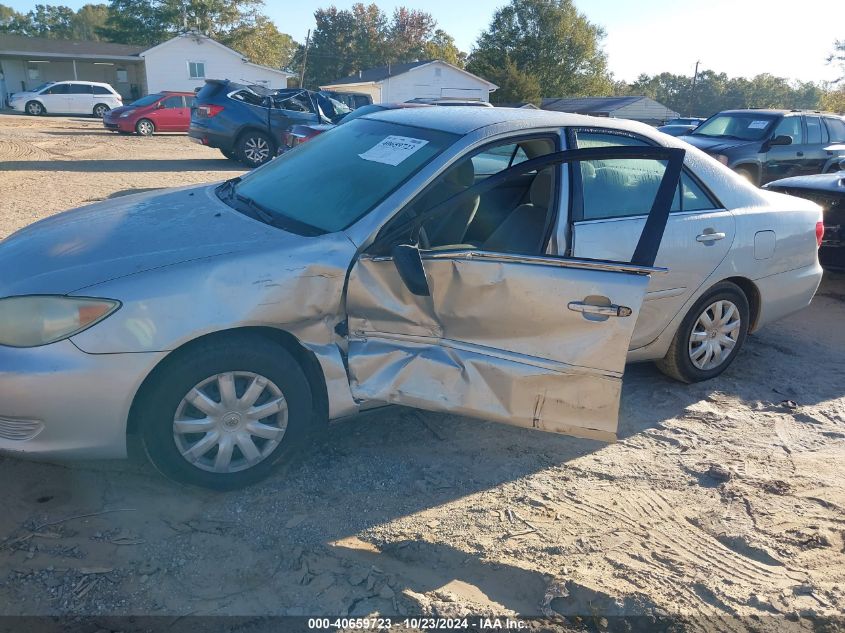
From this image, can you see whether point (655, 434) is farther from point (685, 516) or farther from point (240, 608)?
point (240, 608)

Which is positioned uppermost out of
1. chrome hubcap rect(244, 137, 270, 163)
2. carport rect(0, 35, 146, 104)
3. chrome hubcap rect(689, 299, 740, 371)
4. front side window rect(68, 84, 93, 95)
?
carport rect(0, 35, 146, 104)

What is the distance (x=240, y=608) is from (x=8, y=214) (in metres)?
7.84

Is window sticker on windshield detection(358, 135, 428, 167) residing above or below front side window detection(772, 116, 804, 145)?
below

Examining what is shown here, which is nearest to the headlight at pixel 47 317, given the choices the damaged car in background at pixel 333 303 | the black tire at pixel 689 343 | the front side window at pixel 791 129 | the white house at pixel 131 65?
the damaged car in background at pixel 333 303

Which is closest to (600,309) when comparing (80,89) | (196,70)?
(80,89)

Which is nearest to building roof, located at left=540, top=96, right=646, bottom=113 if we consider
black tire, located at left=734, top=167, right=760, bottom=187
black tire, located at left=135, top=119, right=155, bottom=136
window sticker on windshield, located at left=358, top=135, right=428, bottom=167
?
black tire, located at left=135, top=119, right=155, bottom=136

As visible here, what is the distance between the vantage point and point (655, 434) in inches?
157

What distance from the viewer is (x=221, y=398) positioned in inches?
116

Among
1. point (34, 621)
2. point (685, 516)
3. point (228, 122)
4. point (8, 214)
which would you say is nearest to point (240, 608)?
point (34, 621)

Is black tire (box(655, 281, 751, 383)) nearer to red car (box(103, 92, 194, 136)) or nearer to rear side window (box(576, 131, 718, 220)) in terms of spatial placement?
rear side window (box(576, 131, 718, 220))

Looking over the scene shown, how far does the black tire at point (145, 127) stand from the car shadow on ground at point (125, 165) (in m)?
8.45

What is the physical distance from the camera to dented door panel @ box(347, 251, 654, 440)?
3023mm

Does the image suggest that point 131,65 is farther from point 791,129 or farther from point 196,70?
point 791,129

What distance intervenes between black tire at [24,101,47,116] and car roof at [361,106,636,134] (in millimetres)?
33189
